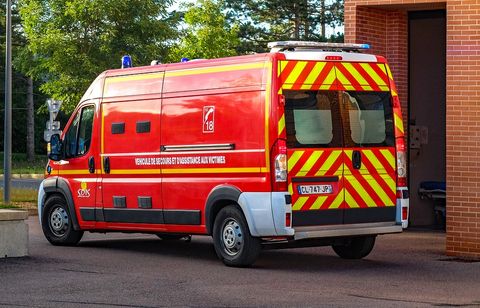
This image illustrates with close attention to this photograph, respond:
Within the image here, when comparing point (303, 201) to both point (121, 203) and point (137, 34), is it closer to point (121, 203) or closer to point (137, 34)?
point (121, 203)

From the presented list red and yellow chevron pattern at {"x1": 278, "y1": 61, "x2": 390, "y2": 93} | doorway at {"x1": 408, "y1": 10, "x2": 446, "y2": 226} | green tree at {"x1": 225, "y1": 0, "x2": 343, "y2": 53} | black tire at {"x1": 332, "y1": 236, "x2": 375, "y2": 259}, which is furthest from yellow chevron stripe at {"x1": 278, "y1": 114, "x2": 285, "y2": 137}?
green tree at {"x1": 225, "y1": 0, "x2": 343, "y2": 53}

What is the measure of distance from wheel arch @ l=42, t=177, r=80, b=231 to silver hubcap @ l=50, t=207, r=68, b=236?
0.22 metres

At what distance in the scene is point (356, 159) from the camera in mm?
14320

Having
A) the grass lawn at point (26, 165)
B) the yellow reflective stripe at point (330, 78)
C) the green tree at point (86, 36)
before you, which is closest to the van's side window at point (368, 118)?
the yellow reflective stripe at point (330, 78)

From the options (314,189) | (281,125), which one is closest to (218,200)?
(314,189)

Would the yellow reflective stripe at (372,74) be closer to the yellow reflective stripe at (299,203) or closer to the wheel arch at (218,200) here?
the yellow reflective stripe at (299,203)

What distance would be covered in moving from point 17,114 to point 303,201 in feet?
232

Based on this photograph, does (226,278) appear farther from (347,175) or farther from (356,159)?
(356,159)

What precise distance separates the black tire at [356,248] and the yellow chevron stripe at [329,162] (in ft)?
4.65

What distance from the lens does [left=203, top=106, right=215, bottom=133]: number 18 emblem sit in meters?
14.6

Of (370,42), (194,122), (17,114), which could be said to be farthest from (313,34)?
(194,122)

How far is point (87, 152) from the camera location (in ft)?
55.2

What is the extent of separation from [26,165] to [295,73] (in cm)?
5276

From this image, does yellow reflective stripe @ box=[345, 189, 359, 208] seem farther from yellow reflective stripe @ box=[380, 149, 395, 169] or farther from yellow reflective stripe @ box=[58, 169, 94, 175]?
yellow reflective stripe @ box=[58, 169, 94, 175]
